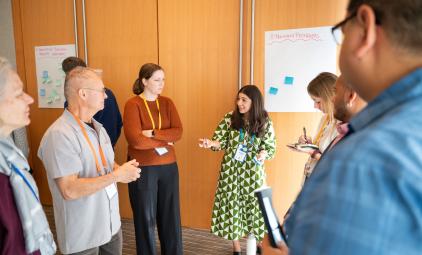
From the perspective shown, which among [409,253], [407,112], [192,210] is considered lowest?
[192,210]

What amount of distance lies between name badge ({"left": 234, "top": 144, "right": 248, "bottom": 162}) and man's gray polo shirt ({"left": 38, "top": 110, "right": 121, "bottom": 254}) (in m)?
1.26

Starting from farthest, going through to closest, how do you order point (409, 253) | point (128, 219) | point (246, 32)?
point (128, 219) → point (246, 32) → point (409, 253)

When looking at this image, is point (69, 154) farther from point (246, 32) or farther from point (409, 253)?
point (246, 32)

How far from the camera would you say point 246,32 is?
3166mm

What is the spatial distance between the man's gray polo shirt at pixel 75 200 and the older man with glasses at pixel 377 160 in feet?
4.60

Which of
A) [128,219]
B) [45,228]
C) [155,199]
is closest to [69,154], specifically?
[45,228]

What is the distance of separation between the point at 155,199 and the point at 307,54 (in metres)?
1.90

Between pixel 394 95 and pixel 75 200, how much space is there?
1.63m

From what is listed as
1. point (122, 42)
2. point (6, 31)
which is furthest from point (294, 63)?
point (6, 31)

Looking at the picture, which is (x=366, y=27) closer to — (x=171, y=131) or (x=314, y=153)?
(x=314, y=153)

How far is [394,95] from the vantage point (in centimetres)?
53

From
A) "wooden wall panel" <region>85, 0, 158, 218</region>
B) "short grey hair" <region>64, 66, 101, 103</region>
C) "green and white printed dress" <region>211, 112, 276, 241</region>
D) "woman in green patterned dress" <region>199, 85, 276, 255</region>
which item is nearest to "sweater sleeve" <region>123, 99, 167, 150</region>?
"woman in green patterned dress" <region>199, 85, 276, 255</region>

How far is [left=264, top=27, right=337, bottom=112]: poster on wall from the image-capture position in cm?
292

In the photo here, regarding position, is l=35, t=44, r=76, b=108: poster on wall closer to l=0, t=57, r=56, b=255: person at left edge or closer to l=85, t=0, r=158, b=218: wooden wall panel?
l=85, t=0, r=158, b=218: wooden wall panel
